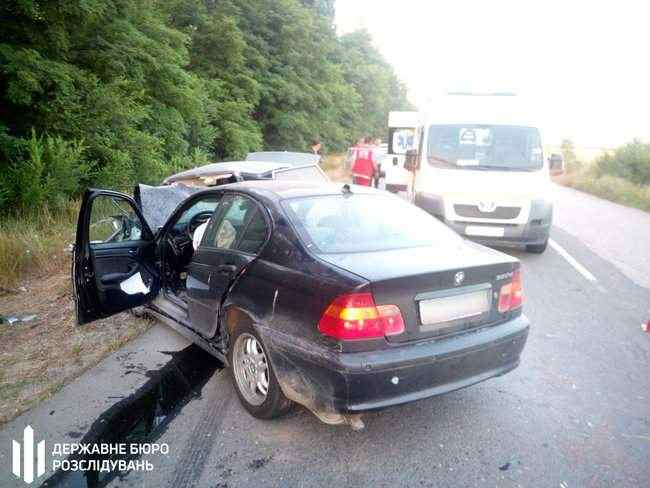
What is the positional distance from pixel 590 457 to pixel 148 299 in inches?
136

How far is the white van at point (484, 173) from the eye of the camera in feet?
25.4

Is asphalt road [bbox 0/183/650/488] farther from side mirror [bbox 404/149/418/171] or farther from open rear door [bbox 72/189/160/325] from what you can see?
side mirror [bbox 404/149/418/171]

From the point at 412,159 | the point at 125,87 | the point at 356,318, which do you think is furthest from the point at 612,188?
the point at 356,318

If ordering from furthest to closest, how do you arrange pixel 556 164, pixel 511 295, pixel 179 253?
pixel 556 164 → pixel 179 253 → pixel 511 295

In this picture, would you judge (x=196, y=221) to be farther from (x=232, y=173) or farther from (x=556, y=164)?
(x=556, y=164)

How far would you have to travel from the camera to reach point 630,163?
2269cm

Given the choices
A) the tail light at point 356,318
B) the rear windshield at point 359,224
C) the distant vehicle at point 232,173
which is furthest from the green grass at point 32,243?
the tail light at point 356,318

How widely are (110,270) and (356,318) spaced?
280cm

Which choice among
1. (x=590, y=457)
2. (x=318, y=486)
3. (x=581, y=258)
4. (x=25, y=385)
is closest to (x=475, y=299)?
(x=590, y=457)

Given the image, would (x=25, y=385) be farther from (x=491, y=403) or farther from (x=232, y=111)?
(x=232, y=111)

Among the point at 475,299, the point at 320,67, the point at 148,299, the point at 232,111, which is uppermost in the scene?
the point at 320,67

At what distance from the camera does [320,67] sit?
77.1 ft

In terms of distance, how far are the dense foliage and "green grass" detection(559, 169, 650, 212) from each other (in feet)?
41.9

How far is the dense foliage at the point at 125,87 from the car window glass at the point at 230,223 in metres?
5.78
